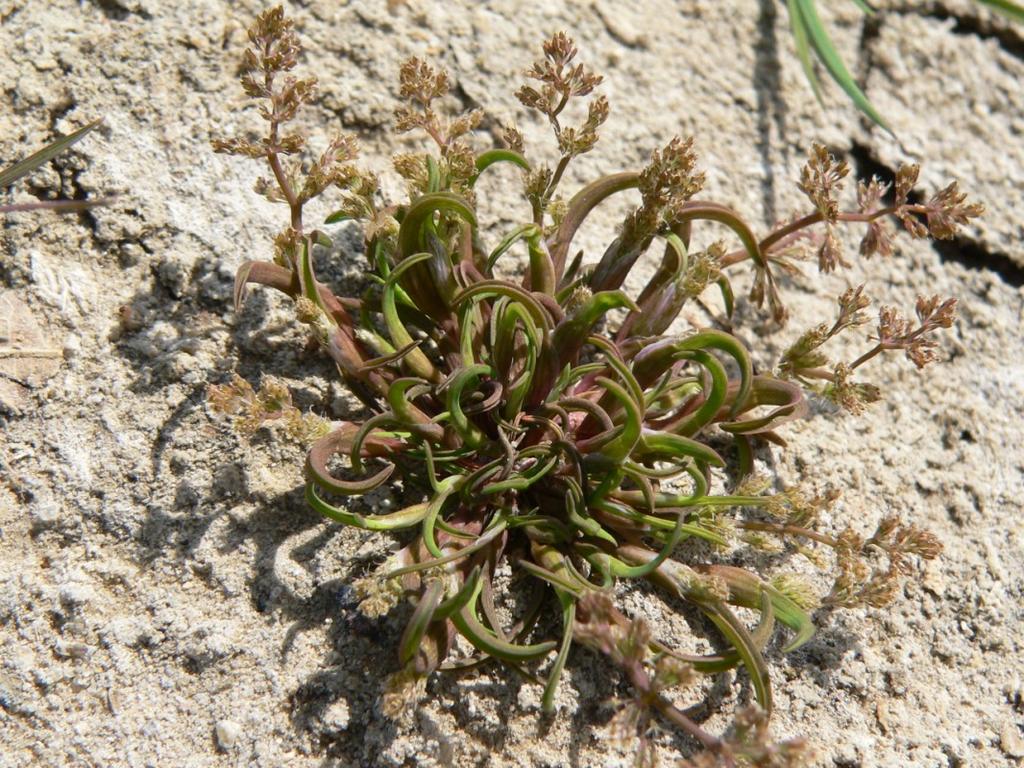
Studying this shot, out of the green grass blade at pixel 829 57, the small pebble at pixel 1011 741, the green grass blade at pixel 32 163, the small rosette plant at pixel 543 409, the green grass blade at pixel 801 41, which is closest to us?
the small rosette plant at pixel 543 409

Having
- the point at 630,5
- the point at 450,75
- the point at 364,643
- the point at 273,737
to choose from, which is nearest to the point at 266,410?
the point at 364,643

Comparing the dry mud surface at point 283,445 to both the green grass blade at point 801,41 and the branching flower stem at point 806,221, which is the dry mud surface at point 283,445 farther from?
the branching flower stem at point 806,221

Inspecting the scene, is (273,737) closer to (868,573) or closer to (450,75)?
(868,573)

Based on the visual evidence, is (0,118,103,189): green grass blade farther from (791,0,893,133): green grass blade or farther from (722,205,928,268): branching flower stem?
(791,0,893,133): green grass blade

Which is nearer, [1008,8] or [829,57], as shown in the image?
[829,57]

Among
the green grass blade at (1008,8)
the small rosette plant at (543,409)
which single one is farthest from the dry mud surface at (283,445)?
the green grass blade at (1008,8)

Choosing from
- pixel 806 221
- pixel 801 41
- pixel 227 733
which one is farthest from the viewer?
pixel 801 41

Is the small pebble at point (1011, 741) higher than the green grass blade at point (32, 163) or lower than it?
lower

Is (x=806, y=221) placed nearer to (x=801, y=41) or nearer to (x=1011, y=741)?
(x=801, y=41)

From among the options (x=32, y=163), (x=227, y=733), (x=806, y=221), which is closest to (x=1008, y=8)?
(x=806, y=221)
